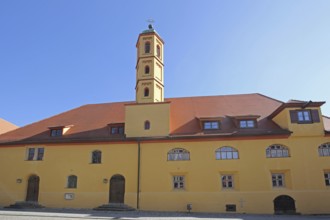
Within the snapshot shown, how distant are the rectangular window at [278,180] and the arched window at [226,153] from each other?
10.2ft

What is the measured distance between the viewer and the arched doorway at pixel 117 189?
22.1 metres

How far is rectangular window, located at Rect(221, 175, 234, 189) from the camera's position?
70.2 feet

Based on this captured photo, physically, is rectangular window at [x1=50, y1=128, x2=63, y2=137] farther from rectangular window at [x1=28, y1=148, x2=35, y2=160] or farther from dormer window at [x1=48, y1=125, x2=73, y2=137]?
rectangular window at [x1=28, y1=148, x2=35, y2=160]

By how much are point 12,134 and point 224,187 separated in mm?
19094

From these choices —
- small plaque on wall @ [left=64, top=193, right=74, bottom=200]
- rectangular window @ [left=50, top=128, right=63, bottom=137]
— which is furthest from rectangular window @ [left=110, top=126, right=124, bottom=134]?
small plaque on wall @ [left=64, top=193, right=74, bottom=200]

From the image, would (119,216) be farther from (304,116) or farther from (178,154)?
(304,116)

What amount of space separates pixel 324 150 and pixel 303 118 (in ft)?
8.90

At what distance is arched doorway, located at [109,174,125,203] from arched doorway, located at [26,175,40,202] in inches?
246

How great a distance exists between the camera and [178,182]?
71.9 ft

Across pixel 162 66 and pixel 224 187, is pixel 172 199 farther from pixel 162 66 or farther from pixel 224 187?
pixel 162 66

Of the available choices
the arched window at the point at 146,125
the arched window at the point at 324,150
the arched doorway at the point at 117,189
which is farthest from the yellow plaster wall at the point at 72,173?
the arched window at the point at 324,150

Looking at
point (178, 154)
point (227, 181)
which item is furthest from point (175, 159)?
point (227, 181)

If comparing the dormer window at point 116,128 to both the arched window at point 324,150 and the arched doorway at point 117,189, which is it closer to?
the arched doorway at point 117,189

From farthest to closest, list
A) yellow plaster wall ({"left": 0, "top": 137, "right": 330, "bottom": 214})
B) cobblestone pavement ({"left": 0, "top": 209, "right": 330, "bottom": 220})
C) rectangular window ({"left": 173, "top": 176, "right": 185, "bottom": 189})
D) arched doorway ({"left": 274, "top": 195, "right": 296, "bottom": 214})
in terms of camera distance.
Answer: rectangular window ({"left": 173, "top": 176, "right": 185, "bottom": 189}), yellow plaster wall ({"left": 0, "top": 137, "right": 330, "bottom": 214}), arched doorway ({"left": 274, "top": 195, "right": 296, "bottom": 214}), cobblestone pavement ({"left": 0, "top": 209, "right": 330, "bottom": 220})
